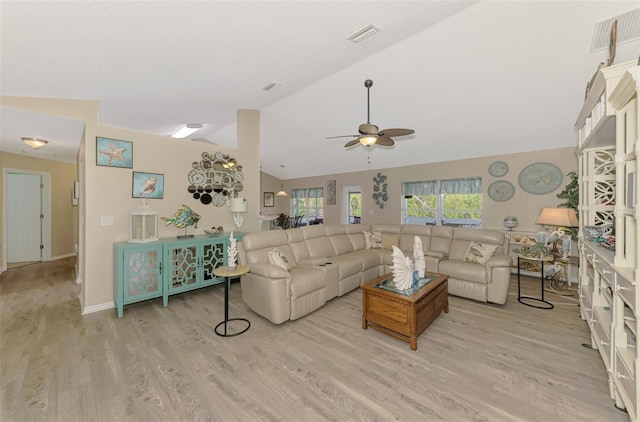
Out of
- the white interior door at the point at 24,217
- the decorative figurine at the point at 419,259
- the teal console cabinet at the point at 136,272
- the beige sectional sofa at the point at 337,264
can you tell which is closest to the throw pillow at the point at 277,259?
the beige sectional sofa at the point at 337,264

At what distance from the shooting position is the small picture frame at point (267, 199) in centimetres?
985

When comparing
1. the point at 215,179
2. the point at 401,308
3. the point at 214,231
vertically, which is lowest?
the point at 401,308

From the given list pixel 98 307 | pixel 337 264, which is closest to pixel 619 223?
pixel 337 264

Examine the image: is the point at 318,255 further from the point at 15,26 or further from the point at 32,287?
the point at 32,287

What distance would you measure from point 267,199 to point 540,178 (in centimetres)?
804

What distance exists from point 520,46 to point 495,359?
10.6 feet

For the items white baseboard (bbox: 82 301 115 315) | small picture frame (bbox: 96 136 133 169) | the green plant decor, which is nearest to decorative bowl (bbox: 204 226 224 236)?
small picture frame (bbox: 96 136 133 169)

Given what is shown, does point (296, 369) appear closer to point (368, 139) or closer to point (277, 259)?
point (277, 259)

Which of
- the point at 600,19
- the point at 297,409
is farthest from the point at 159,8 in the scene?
the point at 600,19

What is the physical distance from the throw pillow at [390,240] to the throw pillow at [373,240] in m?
0.08

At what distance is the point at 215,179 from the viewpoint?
14.4 ft

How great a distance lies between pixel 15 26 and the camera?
5.86ft

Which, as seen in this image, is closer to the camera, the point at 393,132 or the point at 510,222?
the point at 393,132

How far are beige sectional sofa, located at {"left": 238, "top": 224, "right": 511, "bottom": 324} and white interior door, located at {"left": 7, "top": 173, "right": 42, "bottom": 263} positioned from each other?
574 cm
